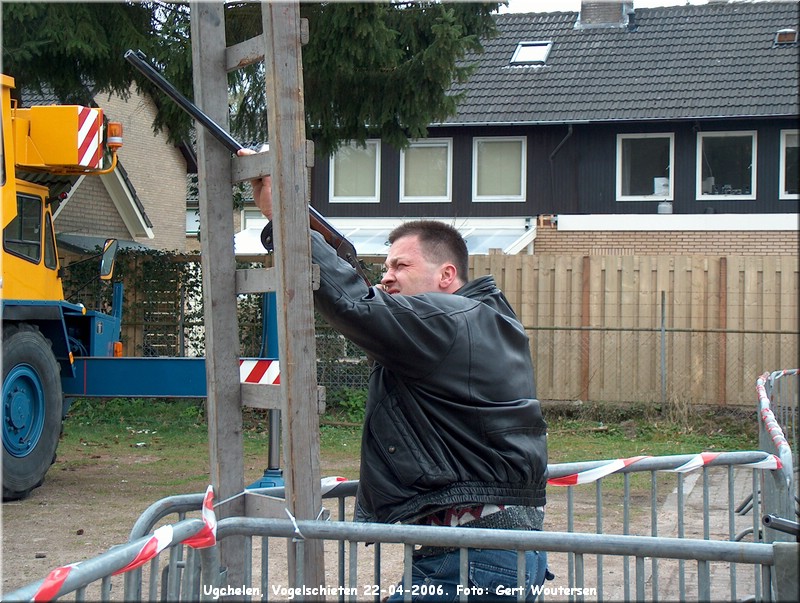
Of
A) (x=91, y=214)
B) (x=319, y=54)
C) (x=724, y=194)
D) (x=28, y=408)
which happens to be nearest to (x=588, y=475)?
(x=28, y=408)

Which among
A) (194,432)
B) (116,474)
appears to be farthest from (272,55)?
(194,432)

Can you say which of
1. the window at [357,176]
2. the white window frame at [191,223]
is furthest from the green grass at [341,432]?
the white window frame at [191,223]

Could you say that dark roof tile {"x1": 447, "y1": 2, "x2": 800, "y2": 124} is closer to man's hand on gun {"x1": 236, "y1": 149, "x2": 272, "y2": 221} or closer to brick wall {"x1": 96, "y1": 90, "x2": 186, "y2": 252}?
brick wall {"x1": 96, "y1": 90, "x2": 186, "y2": 252}

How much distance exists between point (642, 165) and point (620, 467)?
18.4 meters

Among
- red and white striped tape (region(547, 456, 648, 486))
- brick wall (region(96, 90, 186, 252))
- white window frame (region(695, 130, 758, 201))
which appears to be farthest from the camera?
brick wall (region(96, 90, 186, 252))

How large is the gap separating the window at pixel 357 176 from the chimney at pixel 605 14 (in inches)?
250

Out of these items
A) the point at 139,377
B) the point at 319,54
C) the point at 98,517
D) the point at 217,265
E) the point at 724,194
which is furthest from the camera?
the point at 724,194

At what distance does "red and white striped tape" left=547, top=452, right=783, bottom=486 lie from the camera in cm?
421

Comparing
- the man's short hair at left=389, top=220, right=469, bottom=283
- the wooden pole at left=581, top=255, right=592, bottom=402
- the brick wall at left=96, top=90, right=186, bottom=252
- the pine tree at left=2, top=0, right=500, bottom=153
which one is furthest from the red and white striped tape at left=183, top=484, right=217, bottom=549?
the brick wall at left=96, top=90, right=186, bottom=252

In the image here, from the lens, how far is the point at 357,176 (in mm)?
23344

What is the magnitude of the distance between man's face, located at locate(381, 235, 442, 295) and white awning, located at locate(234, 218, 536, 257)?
16.7m

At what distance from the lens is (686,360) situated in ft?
47.1

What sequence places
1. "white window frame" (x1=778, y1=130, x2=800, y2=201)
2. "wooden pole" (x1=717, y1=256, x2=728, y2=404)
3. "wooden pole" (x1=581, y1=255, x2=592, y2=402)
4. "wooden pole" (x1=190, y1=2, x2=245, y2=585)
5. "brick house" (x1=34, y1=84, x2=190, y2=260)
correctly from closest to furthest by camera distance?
"wooden pole" (x1=190, y1=2, x2=245, y2=585)
"wooden pole" (x1=717, y1=256, x2=728, y2=404)
"wooden pole" (x1=581, y1=255, x2=592, y2=402)
"brick house" (x1=34, y1=84, x2=190, y2=260)
"white window frame" (x1=778, y1=130, x2=800, y2=201)

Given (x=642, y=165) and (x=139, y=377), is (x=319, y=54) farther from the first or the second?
(x=642, y=165)
